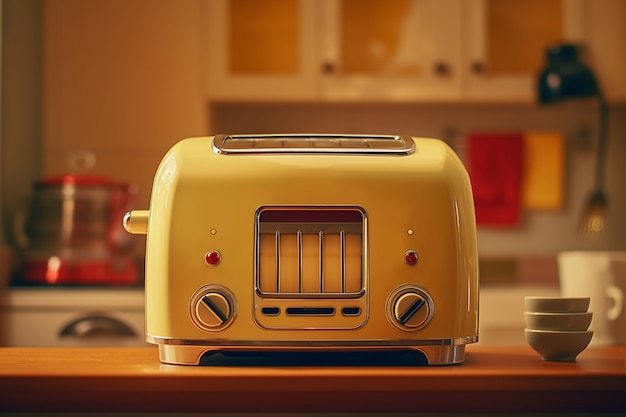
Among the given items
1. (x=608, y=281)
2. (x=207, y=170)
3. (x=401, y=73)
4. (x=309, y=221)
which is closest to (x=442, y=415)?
(x=309, y=221)

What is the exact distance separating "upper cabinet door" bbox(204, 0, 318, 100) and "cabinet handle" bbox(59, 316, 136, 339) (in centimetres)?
79

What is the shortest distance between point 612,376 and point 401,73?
7.10 ft

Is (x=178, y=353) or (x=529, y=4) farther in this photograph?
(x=529, y=4)

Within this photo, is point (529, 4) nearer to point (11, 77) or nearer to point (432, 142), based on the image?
point (11, 77)

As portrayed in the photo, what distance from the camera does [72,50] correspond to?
2805 mm

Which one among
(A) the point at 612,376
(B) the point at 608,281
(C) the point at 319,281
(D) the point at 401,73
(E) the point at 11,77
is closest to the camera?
(A) the point at 612,376

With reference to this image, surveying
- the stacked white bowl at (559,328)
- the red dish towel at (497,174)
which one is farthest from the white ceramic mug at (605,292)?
the red dish towel at (497,174)

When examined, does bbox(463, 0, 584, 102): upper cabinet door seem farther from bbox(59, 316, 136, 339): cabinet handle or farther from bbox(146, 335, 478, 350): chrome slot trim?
bbox(146, 335, 478, 350): chrome slot trim

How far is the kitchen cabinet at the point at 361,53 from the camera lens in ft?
9.14

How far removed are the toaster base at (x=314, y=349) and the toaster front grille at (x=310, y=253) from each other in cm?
5

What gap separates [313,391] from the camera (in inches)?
29.6

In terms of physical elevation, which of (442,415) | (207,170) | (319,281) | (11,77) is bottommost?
(442,415)

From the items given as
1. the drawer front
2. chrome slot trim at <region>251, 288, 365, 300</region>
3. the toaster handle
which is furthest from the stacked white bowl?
the drawer front

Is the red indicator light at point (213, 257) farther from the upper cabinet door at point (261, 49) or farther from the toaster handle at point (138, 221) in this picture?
the upper cabinet door at point (261, 49)
